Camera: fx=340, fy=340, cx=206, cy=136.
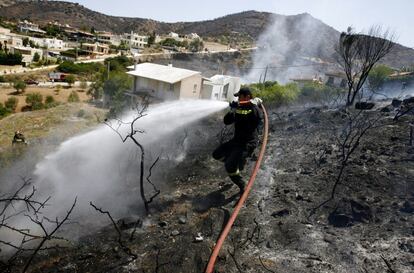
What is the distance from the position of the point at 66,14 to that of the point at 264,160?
496 feet

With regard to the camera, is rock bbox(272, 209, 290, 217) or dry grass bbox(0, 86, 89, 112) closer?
rock bbox(272, 209, 290, 217)

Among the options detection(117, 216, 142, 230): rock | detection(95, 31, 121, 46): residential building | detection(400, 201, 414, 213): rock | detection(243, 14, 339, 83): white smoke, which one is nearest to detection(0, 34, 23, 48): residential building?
detection(95, 31, 121, 46): residential building

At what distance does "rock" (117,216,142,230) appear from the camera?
315 inches

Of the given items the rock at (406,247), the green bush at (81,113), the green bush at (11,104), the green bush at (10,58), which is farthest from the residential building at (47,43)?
the rock at (406,247)

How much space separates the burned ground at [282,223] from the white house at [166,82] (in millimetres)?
20009

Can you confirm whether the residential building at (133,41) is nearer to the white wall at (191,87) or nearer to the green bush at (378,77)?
the white wall at (191,87)

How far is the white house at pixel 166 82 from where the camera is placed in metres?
31.2

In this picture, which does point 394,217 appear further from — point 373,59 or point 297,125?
point 373,59

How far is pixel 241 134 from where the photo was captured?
842cm

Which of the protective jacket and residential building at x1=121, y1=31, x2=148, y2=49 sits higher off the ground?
the protective jacket

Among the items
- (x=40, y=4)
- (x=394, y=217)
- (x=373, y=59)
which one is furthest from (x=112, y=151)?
(x=40, y=4)

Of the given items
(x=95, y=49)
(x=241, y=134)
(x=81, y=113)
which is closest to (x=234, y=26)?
(x=95, y=49)

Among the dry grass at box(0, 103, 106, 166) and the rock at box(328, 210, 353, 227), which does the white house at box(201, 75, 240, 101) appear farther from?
the rock at box(328, 210, 353, 227)

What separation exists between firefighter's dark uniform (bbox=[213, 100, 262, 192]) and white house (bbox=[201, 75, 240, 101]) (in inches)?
1045
